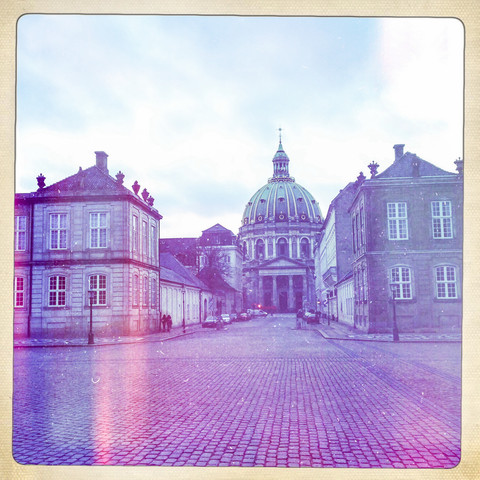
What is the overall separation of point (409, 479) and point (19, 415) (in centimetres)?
418

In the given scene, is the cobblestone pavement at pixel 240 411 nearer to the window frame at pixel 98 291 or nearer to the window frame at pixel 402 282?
the window frame at pixel 402 282

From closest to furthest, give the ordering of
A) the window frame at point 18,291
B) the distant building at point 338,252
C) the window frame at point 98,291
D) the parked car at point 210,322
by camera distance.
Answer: the window frame at point 18,291 < the window frame at point 98,291 < the distant building at point 338,252 < the parked car at point 210,322

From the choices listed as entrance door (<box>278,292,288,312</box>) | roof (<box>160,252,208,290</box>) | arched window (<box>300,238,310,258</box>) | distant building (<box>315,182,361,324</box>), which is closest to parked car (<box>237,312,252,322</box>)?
distant building (<box>315,182,361,324</box>)

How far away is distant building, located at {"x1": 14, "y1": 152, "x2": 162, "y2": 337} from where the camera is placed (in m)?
7.29

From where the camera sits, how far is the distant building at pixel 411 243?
643 centimetres

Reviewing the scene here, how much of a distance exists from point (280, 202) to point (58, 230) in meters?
9.23

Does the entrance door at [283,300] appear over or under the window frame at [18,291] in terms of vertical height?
under

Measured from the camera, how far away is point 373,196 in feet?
28.2

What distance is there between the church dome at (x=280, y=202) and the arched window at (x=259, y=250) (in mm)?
1251

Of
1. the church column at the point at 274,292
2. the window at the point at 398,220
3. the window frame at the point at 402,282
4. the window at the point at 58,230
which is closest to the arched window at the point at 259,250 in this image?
the church column at the point at 274,292

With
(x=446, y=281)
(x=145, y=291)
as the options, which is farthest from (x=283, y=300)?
(x=446, y=281)

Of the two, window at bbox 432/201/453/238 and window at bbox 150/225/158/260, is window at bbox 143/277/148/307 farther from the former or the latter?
window at bbox 432/201/453/238

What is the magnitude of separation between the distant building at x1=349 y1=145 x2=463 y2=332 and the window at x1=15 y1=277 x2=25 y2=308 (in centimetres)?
460

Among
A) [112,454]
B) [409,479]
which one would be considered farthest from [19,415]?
[409,479]
